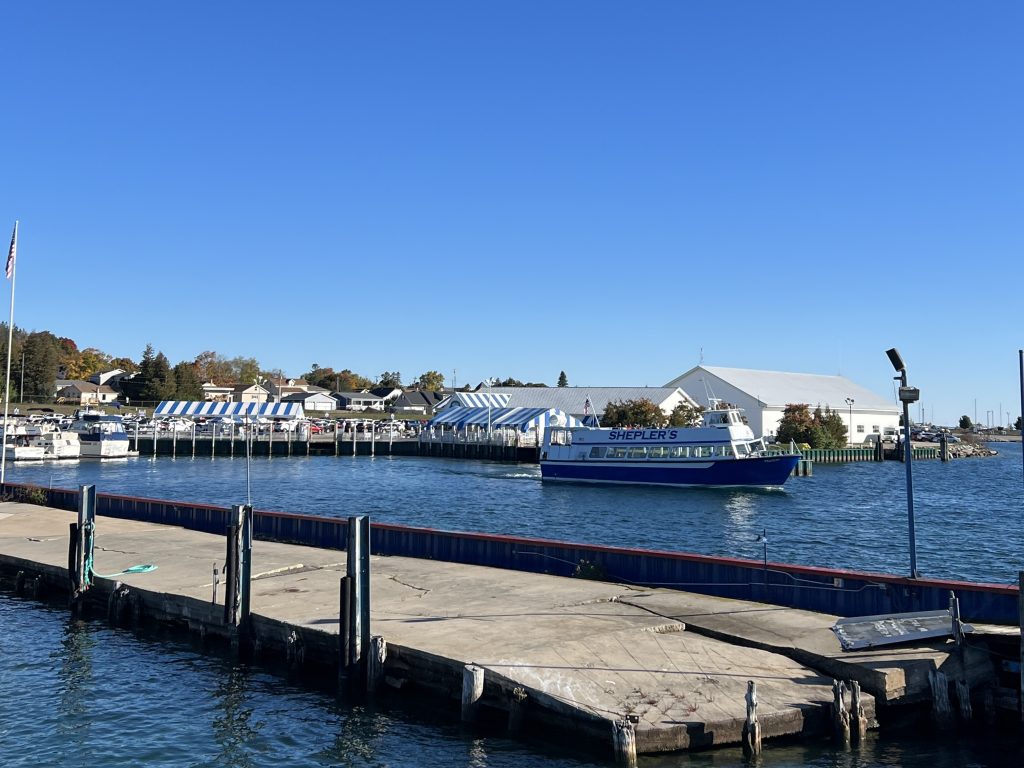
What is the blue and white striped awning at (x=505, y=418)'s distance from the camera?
312ft

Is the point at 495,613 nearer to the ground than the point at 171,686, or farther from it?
farther from it

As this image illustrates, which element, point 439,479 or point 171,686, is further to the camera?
Result: point 439,479

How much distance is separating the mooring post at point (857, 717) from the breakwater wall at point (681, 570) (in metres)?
4.01

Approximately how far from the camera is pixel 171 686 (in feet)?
56.7

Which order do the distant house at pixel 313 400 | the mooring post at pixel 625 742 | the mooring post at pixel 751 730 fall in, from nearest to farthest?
1. the mooring post at pixel 625 742
2. the mooring post at pixel 751 730
3. the distant house at pixel 313 400

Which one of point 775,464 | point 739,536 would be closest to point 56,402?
point 775,464

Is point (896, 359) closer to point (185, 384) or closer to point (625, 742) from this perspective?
point (625, 742)

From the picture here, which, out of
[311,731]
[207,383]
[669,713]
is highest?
[207,383]

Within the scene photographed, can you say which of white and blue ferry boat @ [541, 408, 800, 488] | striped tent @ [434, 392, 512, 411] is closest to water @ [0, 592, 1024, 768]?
white and blue ferry boat @ [541, 408, 800, 488]

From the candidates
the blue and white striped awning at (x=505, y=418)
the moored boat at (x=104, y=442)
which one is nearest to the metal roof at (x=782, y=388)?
the blue and white striped awning at (x=505, y=418)

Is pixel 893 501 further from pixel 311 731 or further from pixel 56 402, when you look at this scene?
pixel 56 402

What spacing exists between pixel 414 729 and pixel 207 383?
188 meters

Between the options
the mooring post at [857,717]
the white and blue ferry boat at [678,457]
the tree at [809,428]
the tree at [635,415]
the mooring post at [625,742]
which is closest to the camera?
the mooring post at [625,742]

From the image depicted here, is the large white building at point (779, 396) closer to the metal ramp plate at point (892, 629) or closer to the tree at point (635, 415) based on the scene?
the tree at point (635, 415)
